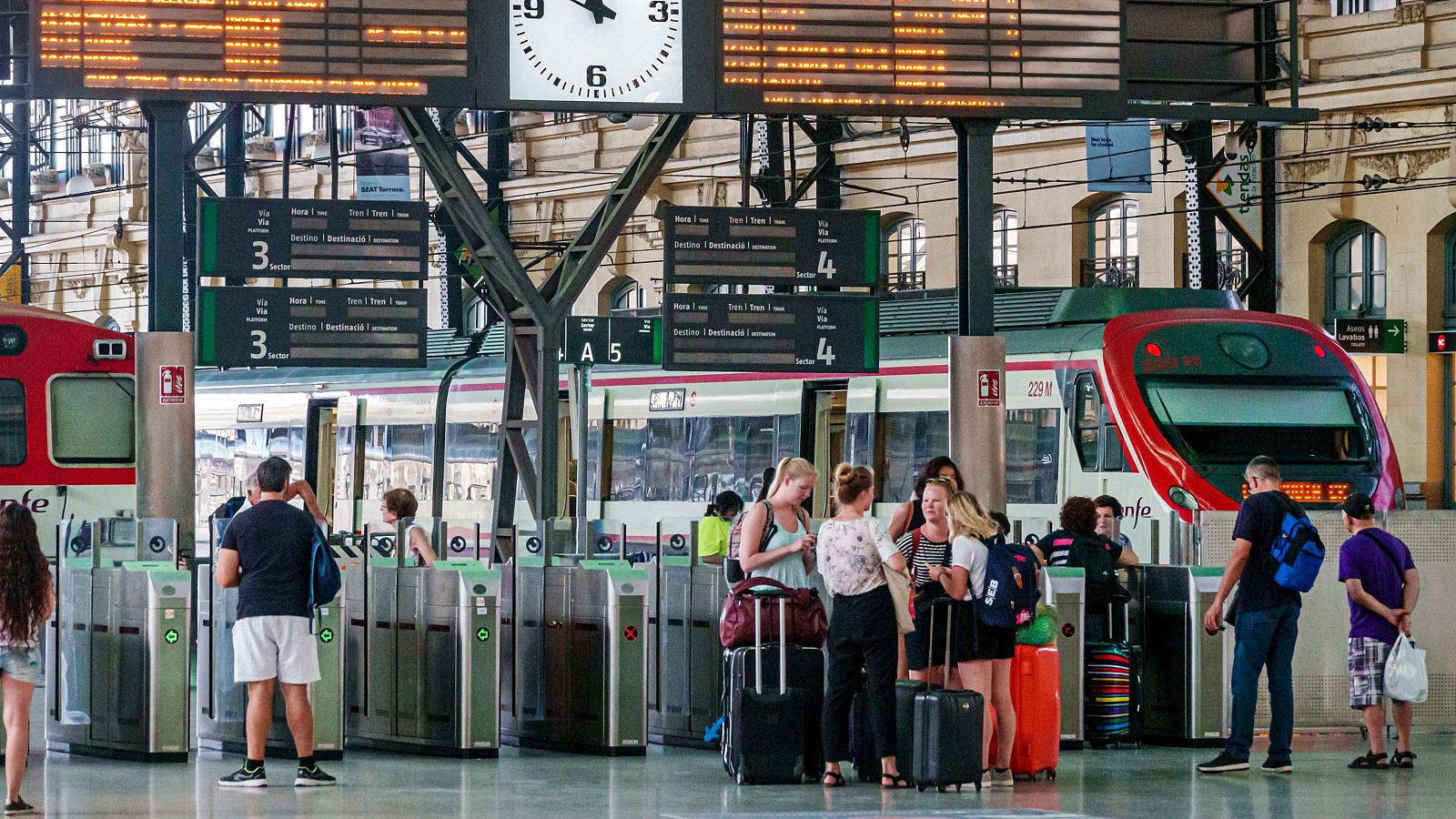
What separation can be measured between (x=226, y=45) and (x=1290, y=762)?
7119mm

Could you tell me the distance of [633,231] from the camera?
4472 cm

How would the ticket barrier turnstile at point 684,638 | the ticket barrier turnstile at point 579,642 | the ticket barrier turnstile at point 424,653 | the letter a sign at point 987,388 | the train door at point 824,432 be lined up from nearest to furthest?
the ticket barrier turnstile at point 424,653
the ticket barrier turnstile at point 579,642
the ticket barrier turnstile at point 684,638
the letter a sign at point 987,388
the train door at point 824,432

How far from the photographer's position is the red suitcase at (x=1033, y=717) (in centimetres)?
1250

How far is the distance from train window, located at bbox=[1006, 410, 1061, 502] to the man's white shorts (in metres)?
12.0

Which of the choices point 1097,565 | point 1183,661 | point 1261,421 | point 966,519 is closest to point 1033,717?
point 966,519

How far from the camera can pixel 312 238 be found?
17.2m

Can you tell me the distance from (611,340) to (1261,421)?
253 inches

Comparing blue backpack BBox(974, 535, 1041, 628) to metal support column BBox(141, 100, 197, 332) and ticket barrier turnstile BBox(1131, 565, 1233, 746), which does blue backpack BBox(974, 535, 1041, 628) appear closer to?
ticket barrier turnstile BBox(1131, 565, 1233, 746)

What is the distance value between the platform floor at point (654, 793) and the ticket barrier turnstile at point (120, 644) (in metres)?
0.17

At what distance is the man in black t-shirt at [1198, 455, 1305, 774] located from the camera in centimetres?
1284

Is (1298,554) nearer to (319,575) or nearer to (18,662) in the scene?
(319,575)

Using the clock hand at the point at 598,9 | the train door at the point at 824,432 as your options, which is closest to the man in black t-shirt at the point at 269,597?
the clock hand at the point at 598,9

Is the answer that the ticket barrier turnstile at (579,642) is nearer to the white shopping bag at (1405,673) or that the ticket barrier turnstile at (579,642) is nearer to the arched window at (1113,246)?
the white shopping bag at (1405,673)

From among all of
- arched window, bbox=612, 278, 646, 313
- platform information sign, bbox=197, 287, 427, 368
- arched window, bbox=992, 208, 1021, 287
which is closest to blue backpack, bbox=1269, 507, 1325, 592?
platform information sign, bbox=197, 287, 427, 368
